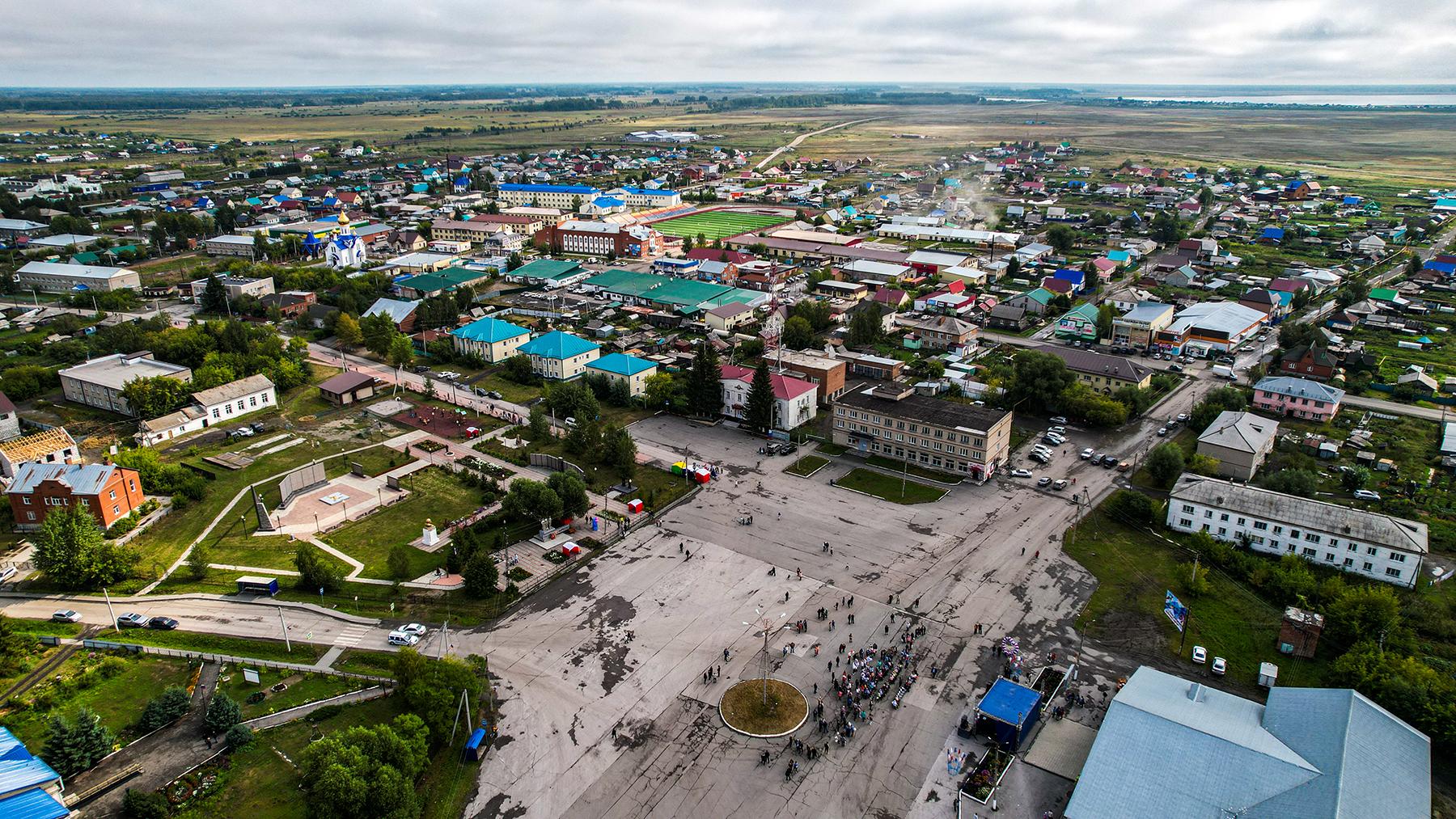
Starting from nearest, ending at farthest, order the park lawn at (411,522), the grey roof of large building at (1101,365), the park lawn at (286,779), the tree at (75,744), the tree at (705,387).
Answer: the park lawn at (286,779)
the tree at (75,744)
the park lawn at (411,522)
the tree at (705,387)
the grey roof of large building at (1101,365)

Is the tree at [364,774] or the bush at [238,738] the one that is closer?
the tree at [364,774]

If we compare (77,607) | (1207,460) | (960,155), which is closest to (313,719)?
(77,607)

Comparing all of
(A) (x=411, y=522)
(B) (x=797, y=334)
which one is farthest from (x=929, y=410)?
(A) (x=411, y=522)

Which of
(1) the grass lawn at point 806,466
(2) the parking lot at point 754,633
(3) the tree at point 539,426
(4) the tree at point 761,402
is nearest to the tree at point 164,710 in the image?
(2) the parking lot at point 754,633

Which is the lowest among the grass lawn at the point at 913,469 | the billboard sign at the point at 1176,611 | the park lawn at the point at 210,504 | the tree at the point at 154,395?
the park lawn at the point at 210,504

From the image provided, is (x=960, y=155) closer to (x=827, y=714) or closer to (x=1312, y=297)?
(x=1312, y=297)

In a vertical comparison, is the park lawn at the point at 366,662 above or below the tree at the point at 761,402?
below

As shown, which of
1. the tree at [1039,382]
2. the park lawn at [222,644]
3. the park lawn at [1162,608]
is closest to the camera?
the park lawn at [1162,608]

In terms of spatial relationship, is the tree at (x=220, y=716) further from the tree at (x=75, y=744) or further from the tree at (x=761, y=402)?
the tree at (x=761, y=402)

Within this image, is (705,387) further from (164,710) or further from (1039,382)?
(164,710)
